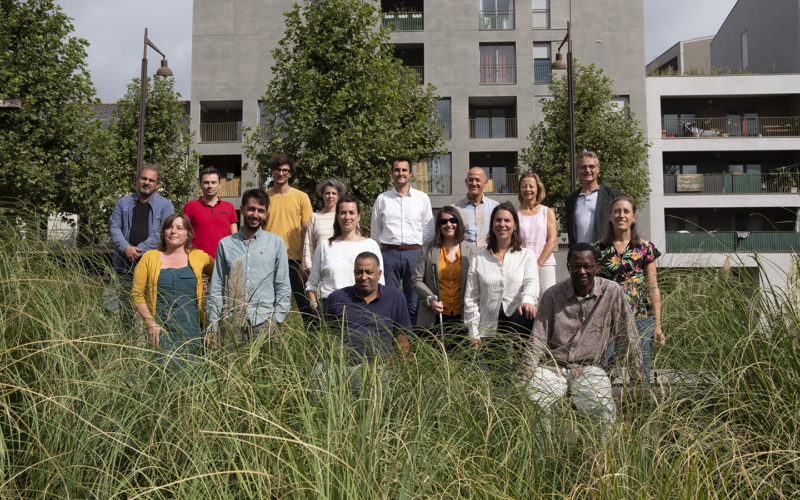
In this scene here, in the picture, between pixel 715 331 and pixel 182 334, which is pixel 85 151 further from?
pixel 715 331

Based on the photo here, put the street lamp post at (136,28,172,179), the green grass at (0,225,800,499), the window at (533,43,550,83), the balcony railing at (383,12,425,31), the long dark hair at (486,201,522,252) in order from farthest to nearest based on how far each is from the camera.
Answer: the window at (533,43,550,83)
the balcony railing at (383,12,425,31)
the street lamp post at (136,28,172,179)
the long dark hair at (486,201,522,252)
the green grass at (0,225,800,499)

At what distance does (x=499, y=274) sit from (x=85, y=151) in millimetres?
15285

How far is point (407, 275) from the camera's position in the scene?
21.7 ft

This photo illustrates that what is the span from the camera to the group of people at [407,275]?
13.0 ft

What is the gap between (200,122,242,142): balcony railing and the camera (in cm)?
3375

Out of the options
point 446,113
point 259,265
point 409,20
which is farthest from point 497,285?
point 409,20

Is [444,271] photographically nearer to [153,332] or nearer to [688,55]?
[153,332]

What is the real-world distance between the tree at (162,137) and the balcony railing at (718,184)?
73.6 feet

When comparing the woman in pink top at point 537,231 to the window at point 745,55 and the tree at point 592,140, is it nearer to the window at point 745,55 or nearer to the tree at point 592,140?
the tree at point 592,140

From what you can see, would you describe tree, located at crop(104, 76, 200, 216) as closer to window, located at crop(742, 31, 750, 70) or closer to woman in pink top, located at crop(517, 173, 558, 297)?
woman in pink top, located at crop(517, 173, 558, 297)

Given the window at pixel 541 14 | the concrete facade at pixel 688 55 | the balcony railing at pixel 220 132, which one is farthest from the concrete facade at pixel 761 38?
the balcony railing at pixel 220 132

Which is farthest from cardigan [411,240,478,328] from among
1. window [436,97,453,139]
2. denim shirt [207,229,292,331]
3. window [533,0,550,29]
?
window [533,0,550,29]

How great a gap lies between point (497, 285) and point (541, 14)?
30568mm

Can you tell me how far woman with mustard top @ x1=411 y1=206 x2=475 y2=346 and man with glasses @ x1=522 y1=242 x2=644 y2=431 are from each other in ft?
3.76
